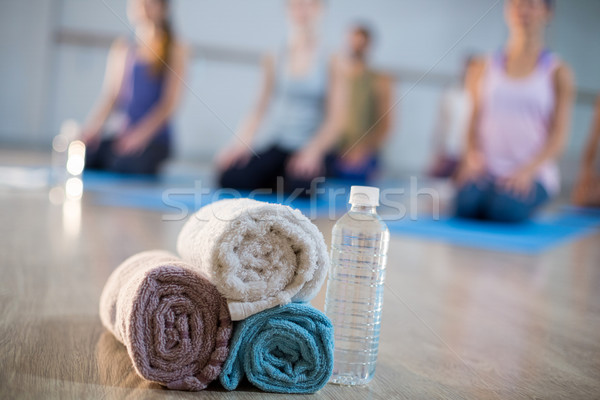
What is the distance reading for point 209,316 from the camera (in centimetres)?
93

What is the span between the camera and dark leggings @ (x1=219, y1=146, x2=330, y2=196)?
4297 millimetres

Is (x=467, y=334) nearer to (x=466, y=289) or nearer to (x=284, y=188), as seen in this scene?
(x=466, y=289)

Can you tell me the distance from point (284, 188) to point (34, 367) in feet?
11.2

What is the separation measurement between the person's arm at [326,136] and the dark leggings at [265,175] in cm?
7

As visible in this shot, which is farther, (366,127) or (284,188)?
(366,127)

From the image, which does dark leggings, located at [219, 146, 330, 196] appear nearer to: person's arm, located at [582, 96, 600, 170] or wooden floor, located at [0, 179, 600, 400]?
wooden floor, located at [0, 179, 600, 400]

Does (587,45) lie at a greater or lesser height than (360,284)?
greater

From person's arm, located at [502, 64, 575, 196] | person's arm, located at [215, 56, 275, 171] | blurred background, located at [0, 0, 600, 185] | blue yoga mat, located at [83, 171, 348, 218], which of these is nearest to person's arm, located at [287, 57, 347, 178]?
blue yoga mat, located at [83, 171, 348, 218]

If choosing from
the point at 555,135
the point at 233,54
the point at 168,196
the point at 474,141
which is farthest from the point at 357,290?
the point at 233,54

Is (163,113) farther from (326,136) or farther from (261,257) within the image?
(261,257)

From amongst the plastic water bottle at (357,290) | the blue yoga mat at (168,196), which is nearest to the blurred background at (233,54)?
the blue yoga mat at (168,196)

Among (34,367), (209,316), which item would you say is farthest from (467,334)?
(34,367)

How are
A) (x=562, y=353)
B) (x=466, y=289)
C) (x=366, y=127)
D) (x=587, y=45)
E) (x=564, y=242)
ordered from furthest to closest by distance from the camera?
(x=587, y=45) < (x=366, y=127) < (x=564, y=242) < (x=466, y=289) < (x=562, y=353)

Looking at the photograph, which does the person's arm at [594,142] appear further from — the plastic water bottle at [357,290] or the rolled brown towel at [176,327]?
the rolled brown towel at [176,327]
